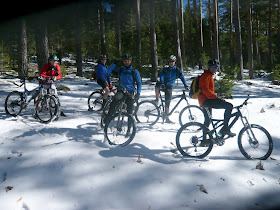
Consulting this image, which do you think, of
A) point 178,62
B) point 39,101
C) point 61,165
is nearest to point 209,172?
point 61,165

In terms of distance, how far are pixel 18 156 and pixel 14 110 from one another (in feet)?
11.8

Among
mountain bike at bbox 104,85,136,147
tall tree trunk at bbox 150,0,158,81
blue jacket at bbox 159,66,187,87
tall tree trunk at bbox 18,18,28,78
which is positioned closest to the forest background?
tall tree trunk at bbox 150,0,158,81

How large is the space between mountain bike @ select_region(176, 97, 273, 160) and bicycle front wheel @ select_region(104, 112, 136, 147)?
1169 millimetres

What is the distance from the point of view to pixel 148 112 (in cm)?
797

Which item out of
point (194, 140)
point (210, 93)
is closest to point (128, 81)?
point (210, 93)

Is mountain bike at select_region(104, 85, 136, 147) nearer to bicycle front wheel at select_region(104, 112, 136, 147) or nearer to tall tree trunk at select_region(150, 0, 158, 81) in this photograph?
bicycle front wheel at select_region(104, 112, 136, 147)

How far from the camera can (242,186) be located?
396cm

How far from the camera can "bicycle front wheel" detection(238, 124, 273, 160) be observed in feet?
16.1

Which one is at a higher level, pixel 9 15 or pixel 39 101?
pixel 9 15

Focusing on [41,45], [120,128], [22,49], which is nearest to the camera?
[120,128]

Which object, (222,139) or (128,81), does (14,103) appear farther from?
(222,139)

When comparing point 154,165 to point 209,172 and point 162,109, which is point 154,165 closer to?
point 209,172

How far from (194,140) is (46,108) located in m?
4.57

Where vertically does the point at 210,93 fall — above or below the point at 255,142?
above
